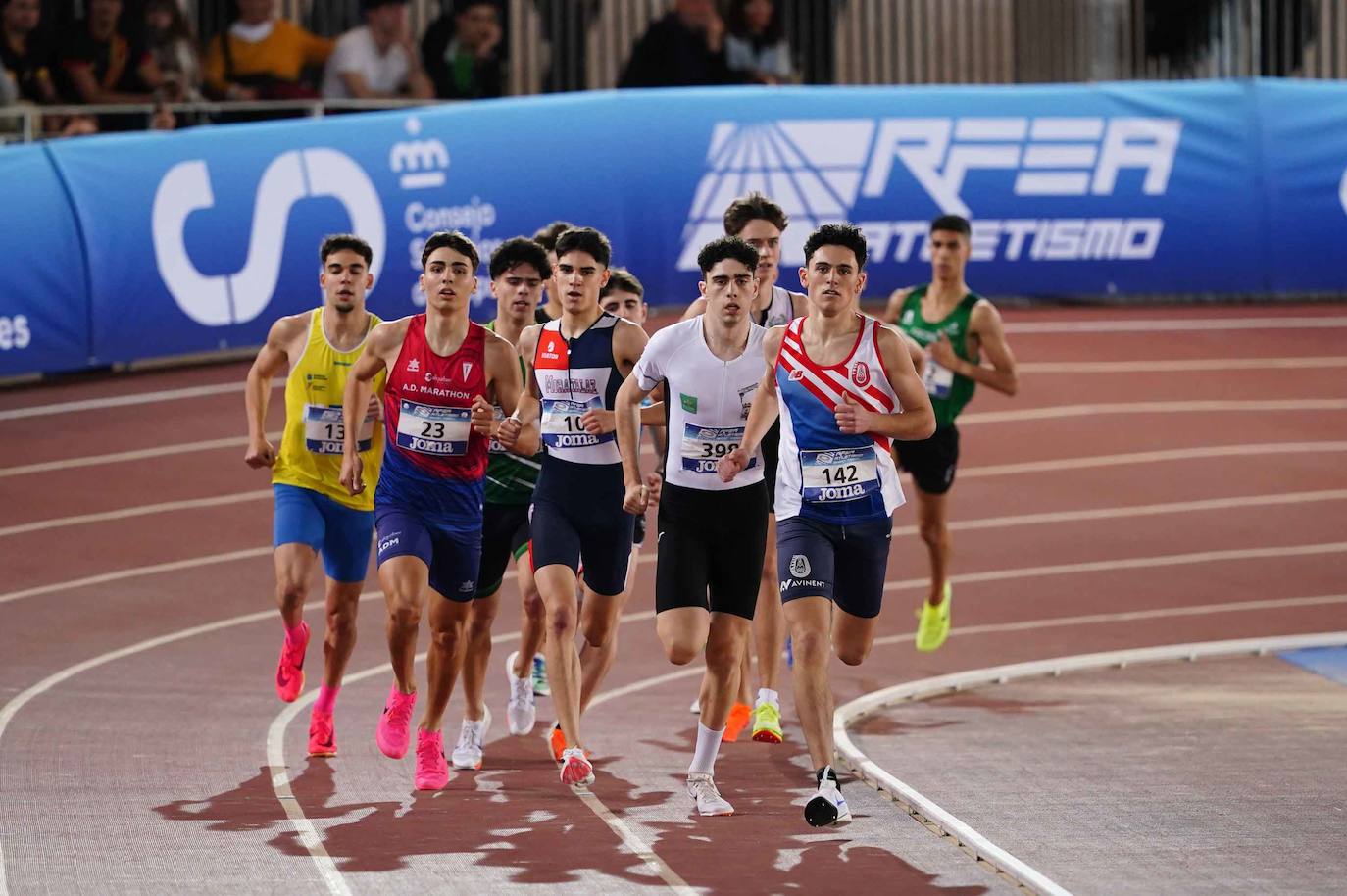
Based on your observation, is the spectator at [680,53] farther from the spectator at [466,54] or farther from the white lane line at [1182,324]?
the white lane line at [1182,324]

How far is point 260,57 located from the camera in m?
17.9

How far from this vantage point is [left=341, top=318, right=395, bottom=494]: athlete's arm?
8.59 m

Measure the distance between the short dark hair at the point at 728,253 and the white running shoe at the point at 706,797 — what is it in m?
1.96

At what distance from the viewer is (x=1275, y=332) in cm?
1853

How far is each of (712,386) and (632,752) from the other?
2.08 metres

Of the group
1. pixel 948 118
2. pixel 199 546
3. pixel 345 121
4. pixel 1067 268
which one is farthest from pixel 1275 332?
pixel 199 546

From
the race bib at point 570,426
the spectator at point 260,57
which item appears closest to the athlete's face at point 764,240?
the race bib at point 570,426

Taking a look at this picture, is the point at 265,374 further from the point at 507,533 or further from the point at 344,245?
the point at 507,533

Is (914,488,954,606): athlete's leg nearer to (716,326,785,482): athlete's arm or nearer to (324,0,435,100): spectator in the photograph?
(716,326,785,482): athlete's arm

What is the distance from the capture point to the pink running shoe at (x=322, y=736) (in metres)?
8.96

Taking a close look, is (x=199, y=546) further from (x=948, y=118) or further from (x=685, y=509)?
(x=948, y=118)

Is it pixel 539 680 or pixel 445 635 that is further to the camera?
pixel 539 680

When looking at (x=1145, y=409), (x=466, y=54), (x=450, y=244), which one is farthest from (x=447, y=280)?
(x=466, y=54)

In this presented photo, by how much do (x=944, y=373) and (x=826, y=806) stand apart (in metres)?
4.84
